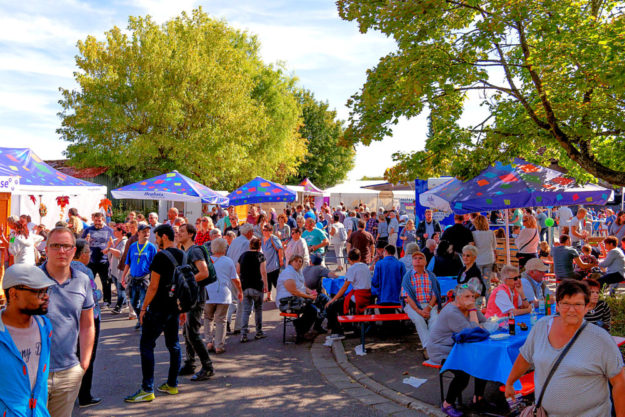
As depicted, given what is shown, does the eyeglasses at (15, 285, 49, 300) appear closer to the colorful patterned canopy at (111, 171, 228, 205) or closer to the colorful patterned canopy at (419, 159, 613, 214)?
the colorful patterned canopy at (419, 159, 613, 214)

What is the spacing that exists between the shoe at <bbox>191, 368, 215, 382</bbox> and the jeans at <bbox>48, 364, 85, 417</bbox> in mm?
3075

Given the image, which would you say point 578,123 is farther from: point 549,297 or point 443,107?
point 549,297

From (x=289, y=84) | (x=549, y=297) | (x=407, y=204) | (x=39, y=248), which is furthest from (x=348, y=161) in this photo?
(x=549, y=297)

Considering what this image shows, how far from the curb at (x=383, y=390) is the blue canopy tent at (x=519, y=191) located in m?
3.70

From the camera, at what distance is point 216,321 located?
25.8ft

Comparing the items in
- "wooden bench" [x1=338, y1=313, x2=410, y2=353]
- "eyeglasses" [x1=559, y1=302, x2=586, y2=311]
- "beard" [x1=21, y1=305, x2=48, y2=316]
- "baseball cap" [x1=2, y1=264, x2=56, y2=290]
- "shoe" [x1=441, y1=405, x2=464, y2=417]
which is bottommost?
"shoe" [x1=441, y1=405, x2=464, y2=417]

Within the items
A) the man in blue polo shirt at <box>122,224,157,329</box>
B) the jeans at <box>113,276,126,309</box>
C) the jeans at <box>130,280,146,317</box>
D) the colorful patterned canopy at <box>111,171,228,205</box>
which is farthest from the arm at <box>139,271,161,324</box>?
the colorful patterned canopy at <box>111,171,228,205</box>

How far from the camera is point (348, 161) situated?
170 feet

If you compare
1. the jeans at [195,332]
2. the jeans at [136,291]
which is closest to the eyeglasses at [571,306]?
the jeans at [195,332]

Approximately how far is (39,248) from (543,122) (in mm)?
11055

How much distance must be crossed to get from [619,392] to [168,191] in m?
13.8

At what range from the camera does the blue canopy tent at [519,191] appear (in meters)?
9.20

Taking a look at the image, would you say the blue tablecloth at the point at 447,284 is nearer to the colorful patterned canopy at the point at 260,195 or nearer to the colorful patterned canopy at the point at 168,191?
the colorful patterned canopy at the point at 168,191

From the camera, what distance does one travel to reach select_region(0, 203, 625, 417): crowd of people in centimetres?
284
